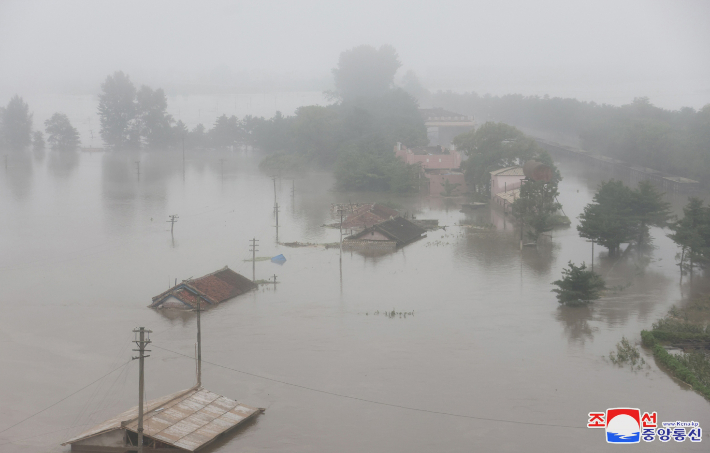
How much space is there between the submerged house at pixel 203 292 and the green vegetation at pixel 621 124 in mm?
28100

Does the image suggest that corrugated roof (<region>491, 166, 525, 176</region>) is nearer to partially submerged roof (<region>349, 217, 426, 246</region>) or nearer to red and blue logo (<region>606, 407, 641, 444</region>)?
partially submerged roof (<region>349, 217, 426, 246</region>)

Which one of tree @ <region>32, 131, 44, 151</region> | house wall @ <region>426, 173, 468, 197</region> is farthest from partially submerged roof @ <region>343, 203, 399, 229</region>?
tree @ <region>32, 131, 44, 151</region>

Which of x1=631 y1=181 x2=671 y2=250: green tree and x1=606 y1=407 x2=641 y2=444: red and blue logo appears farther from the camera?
x1=631 y1=181 x2=671 y2=250: green tree

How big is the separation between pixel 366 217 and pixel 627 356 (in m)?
15.2

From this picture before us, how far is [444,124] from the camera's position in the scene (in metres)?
59.4

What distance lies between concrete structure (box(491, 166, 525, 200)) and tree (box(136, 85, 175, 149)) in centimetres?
4864

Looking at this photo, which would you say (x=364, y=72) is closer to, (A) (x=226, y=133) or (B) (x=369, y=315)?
(A) (x=226, y=133)

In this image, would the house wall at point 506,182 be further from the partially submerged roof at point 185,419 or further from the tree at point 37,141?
the tree at point 37,141

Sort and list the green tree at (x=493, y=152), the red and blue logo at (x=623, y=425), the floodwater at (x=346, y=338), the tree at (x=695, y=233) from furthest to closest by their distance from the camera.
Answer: the green tree at (x=493, y=152), the tree at (x=695, y=233), the floodwater at (x=346, y=338), the red and blue logo at (x=623, y=425)

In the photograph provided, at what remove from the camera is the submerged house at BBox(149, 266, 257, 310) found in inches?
661

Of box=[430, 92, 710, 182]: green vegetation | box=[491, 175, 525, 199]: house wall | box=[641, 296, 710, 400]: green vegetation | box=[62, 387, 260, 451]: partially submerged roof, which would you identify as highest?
box=[430, 92, 710, 182]: green vegetation

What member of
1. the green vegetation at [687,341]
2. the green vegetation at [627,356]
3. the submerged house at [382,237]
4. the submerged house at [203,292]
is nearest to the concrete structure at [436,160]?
the submerged house at [382,237]

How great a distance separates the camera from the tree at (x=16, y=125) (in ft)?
251

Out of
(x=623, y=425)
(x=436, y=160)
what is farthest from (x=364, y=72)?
(x=623, y=425)
